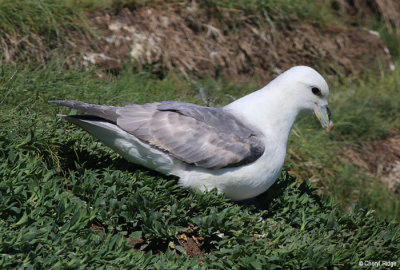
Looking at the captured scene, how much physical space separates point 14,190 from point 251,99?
180 centimetres

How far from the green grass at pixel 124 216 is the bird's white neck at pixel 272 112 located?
0.50 meters

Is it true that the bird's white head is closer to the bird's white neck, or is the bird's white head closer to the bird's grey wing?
the bird's white neck

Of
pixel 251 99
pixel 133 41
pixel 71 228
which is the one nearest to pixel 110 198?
pixel 71 228

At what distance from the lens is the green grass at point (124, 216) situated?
301 cm

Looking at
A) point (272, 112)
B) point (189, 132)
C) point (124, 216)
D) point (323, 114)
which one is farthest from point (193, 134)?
point (323, 114)

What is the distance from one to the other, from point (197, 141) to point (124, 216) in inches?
28.8

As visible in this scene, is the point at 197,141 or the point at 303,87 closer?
the point at 197,141

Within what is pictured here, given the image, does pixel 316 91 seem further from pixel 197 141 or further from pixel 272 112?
pixel 197 141

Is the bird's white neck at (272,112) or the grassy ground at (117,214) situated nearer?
the grassy ground at (117,214)

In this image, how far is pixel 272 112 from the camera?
387cm

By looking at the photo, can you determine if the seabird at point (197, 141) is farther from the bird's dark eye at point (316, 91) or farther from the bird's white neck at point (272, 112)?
the bird's dark eye at point (316, 91)

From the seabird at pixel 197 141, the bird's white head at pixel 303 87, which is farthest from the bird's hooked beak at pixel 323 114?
the seabird at pixel 197 141

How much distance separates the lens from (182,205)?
351cm

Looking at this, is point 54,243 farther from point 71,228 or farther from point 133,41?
point 133,41
